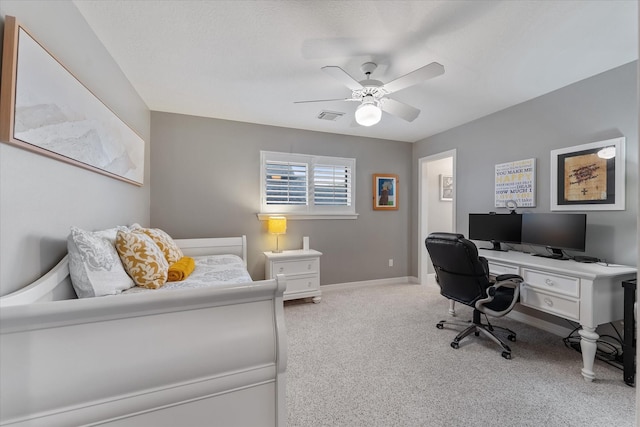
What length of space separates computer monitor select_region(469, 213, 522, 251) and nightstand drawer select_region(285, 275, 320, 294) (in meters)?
2.10

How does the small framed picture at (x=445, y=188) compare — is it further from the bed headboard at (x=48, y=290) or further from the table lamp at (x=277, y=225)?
the bed headboard at (x=48, y=290)

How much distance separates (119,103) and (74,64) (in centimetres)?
71

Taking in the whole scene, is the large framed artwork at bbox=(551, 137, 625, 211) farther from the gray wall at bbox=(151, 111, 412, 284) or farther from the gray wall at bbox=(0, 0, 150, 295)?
the gray wall at bbox=(0, 0, 150, 295)

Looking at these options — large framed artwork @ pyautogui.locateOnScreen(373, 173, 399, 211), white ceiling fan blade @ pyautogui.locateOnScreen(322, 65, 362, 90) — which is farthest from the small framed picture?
white ceiling fan blade @ pyautogui.locateOnScreen(322, 65, 362, 90)

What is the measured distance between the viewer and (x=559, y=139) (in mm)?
2602

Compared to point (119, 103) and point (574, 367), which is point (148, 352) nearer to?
point (119, 103)

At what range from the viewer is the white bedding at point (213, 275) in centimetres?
178

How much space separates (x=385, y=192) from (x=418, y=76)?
2.64m

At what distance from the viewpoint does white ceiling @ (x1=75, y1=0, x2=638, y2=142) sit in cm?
159

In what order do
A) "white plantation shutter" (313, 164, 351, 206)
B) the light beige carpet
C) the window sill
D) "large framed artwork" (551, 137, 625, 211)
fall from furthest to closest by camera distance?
"white plantation shutter" (313, 164, 351, 206) → the window sill → "large framed artwork" (551, 137, 625, 211) → the light beige carpet

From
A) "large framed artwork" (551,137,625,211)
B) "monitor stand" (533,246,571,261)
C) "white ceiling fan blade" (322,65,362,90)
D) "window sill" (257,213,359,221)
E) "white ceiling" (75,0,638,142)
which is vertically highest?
"white ceiling" (75,0,638,142)

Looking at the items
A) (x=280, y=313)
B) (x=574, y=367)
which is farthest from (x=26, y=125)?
(x=574, y=367)

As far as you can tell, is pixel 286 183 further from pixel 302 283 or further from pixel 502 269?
pixel 502 269

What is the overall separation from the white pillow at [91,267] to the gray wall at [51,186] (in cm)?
13
